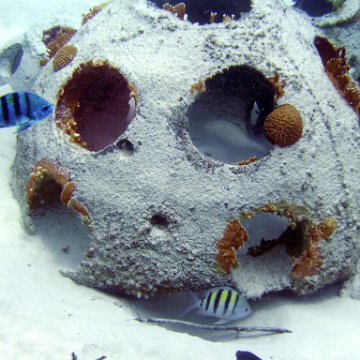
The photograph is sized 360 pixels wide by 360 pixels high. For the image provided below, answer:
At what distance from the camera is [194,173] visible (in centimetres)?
354

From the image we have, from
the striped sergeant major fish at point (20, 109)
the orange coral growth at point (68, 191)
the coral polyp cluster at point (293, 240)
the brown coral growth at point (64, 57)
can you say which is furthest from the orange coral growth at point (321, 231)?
the brown coral growth at point (64, 57)

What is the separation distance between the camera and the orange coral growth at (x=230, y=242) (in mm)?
3482

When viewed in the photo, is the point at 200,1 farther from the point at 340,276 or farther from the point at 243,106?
the point at 340,276

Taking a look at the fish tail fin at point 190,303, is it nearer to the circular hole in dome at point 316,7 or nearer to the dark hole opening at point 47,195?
the dark hole opening at point 47,195

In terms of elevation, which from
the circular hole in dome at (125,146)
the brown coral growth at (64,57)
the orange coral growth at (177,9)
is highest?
the orange coral growth at (177,9)

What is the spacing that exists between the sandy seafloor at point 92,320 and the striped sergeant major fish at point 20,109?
1.47 metres

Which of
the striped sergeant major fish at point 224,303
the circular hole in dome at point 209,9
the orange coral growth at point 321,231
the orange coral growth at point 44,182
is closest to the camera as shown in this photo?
the striped sergeant major fish at point 224,303

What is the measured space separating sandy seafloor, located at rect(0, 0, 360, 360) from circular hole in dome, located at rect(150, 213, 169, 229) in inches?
36.5

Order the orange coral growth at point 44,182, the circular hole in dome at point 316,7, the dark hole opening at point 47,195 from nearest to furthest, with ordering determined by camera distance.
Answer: the orange coral growth at point 44,182, the dark hole opening at point 47,195, the circular hole in dome at point 316,7

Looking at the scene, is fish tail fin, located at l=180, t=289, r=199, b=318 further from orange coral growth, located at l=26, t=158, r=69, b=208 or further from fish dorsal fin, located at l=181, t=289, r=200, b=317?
orange coral growth, located at l=26, t=158, r=69, b=208

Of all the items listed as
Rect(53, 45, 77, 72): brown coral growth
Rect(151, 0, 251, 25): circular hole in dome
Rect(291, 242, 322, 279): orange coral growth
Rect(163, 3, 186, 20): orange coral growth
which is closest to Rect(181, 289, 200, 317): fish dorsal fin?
Rect(291, 242, 322, 279): orange coral growth

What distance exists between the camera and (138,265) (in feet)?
11.8

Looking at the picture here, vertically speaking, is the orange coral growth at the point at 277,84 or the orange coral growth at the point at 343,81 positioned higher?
the orange coral growth at the point at 343,81

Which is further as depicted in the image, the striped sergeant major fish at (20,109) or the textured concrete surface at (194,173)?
the textured concrete surface at (194,173)
